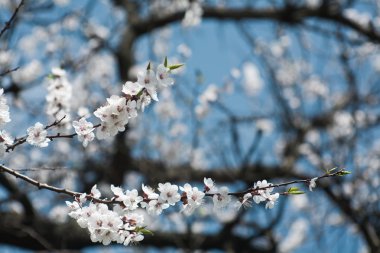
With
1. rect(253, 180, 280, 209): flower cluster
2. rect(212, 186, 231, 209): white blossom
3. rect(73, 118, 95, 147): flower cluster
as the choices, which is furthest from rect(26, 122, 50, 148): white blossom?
rect(253, 180, 280, 209): flower cluster

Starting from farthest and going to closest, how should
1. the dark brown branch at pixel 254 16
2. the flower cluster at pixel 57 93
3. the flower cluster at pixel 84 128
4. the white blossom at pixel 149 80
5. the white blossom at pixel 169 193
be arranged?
the dark brown branch at pixel 254 16 < the flower cluster at pixel 57 93 < the flower cluster at pixel 84 128 < the white blossom at pixel 169 193 < the white blossom at pixel 149 80

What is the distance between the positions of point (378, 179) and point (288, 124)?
1470mm

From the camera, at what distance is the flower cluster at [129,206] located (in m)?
2.11

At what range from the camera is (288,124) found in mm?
7133

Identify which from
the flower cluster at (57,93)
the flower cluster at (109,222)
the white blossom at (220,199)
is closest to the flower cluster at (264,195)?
the white blossom at (220,199)

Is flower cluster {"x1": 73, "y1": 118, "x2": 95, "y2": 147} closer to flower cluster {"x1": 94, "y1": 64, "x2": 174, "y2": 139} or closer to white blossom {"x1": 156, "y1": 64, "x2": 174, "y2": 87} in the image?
flower cluster {"x1": 94, "y1": 64, "x2": 174, "y2": 139}

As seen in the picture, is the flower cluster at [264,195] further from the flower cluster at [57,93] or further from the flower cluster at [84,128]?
the flower cluster at [57,93]

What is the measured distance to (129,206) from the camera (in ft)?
6.95

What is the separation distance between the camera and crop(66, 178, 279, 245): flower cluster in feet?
6.93

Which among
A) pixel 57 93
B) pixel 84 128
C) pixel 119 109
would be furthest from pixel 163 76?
pixel 57 93

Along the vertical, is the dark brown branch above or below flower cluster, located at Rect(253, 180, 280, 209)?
above

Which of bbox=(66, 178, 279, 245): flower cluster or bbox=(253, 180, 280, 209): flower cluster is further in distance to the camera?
bbox=(253, 180, 280, 209): flower cluster

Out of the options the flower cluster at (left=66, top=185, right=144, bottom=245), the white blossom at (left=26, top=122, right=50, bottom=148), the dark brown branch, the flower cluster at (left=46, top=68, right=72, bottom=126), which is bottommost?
the flower cluster at (left=66, top=185, right=144, bottom=245)

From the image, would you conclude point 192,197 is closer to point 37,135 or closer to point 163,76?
point 163,76
